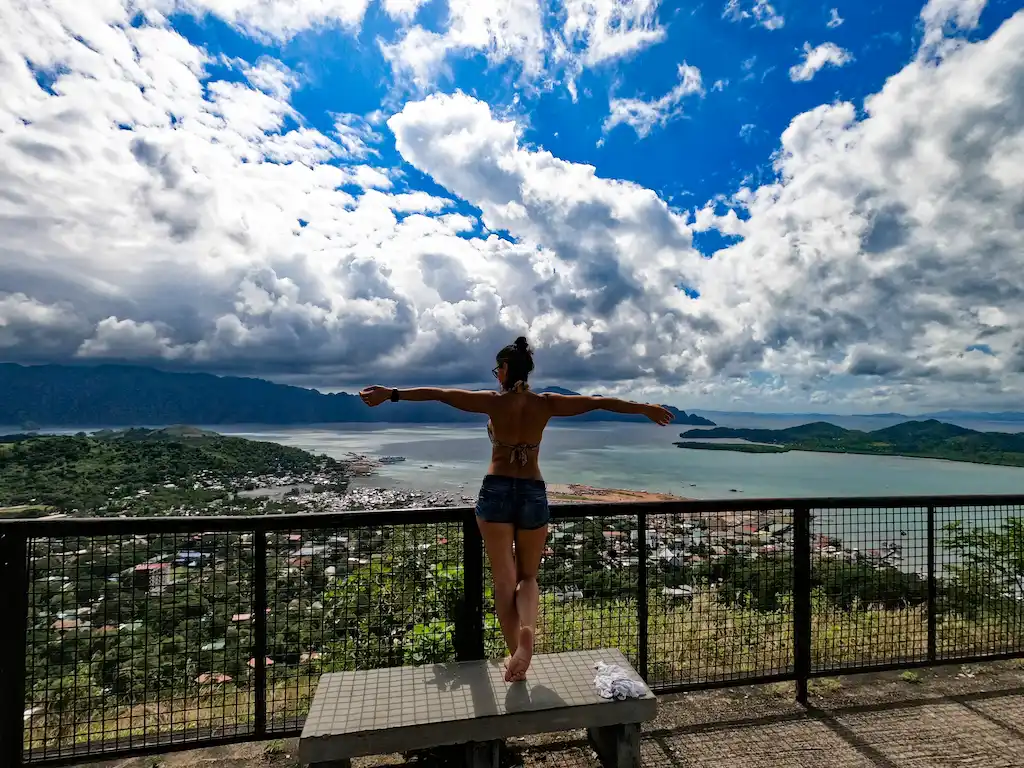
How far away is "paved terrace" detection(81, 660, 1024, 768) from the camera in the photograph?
2.41 meters

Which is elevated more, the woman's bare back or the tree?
the woman's bare back

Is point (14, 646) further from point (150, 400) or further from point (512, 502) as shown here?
point (150, 400)

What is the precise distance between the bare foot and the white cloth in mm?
304

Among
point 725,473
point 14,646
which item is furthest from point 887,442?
point 14,646

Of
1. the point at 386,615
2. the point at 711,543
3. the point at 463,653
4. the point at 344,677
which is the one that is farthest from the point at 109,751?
the point at 711,543

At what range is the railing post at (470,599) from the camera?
2576mm

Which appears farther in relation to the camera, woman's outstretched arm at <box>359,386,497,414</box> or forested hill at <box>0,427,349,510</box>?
forested hill at <box>0,427,349,510</box>

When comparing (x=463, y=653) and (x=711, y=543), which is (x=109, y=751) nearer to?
(x=463, y=653)

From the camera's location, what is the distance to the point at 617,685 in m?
2.12

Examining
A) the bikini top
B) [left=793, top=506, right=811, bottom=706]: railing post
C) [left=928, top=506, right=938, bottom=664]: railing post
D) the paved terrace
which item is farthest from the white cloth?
[left=928, top=506, right=938, bottom=664]: railing post

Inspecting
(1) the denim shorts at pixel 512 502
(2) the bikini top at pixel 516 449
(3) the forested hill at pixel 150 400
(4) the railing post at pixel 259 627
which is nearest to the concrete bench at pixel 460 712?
(4) the railing post at pixel 259 627

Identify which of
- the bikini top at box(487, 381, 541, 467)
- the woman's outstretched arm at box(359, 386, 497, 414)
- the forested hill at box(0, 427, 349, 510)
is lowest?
the forested hill at box(0, 427, 349, 510)

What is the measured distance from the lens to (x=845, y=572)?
3154mm

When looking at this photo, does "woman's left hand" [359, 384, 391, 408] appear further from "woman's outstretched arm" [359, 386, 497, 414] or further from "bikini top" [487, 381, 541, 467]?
"bikini top" [487, 381, 541, 467]
